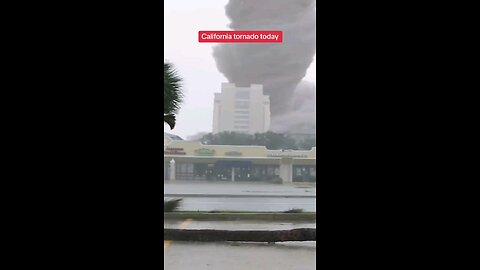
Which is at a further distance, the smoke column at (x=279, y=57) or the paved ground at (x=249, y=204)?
the paved ground at (x=249, y=204)

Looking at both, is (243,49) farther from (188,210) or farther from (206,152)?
(188,210)

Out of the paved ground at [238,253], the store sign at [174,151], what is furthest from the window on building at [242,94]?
the paved ground at [238,253]

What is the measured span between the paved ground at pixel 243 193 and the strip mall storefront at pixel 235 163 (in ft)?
0.18

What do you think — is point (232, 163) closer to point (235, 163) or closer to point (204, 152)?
point (235, 163)

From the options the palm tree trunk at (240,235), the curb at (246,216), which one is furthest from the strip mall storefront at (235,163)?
the palm tree trunk at (240,235)

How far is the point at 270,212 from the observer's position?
2.84 metres

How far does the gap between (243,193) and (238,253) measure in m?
0.43

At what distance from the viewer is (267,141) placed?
2.71m

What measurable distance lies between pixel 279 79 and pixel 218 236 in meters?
1.21

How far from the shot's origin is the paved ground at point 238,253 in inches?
104

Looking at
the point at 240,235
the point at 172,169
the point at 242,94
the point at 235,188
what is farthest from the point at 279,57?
the point at 240,235

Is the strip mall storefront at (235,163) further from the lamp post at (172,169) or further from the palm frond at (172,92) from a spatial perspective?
the palm frond at (172,92)

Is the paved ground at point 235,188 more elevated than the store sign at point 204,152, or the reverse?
the store sign at point 204,152

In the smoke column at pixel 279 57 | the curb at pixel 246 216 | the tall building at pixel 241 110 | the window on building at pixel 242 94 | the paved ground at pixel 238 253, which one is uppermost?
the smoke column at pixel 279 57
